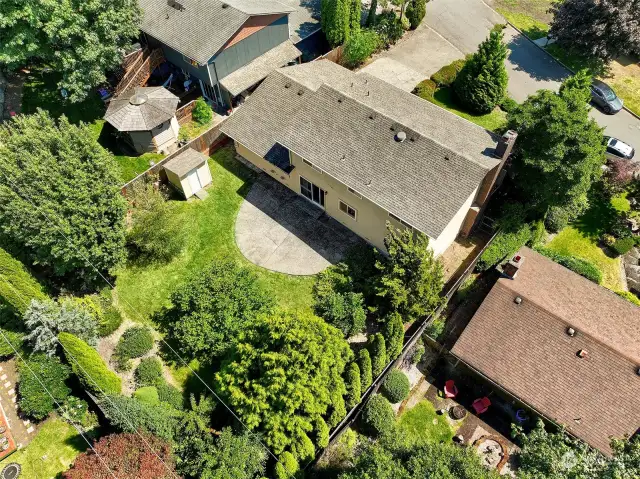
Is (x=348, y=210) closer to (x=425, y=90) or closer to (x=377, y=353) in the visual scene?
(x=377, y=353)

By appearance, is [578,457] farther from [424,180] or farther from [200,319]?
[200,319]

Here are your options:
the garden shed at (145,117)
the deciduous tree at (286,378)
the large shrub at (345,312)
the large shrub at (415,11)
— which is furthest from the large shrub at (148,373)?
the large shrub at (415,11)

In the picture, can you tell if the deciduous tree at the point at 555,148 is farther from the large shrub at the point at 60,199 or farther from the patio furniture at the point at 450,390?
the large shrub at the point at 60,199

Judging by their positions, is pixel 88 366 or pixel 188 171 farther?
pixel 188 171

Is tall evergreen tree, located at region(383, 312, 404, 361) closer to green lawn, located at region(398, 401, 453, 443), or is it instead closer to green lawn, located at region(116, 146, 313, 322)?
green lawn, located at region(398, 401, 453, 443)

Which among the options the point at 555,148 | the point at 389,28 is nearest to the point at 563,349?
the point at 555,148

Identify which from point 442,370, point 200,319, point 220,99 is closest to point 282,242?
point 200,319

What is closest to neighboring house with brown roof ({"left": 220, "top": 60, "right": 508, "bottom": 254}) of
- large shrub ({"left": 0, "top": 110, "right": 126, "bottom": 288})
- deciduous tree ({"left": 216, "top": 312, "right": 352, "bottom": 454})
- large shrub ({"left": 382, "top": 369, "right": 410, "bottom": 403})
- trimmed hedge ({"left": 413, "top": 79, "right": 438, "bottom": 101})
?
trimmed hedge ({"left": 413, "top": 79, "right": 438, "bottom": 101})
